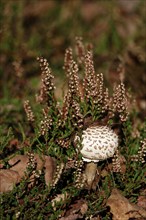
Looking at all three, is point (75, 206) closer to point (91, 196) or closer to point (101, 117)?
point (91, 196)

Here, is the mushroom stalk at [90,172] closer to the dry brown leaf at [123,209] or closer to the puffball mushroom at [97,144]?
the puffball mushroom at [97,144]

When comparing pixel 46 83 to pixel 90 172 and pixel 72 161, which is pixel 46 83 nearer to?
pixel 72 161

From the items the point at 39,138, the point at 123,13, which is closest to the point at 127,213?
the point at 39,138

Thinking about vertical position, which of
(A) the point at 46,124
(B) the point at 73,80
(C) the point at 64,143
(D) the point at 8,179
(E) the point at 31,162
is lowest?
(D) the point at 8,179

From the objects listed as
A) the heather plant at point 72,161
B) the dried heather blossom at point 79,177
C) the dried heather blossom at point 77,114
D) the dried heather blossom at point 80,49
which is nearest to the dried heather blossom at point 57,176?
the heather plant at point 72,161

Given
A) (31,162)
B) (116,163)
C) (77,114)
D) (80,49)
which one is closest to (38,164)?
(31,162)

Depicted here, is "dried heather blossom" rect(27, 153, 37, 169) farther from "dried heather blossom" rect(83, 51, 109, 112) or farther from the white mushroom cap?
"dried heather blossom" rect(83, 51, 109, 112)

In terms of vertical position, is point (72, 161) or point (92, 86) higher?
point (92, 86)
